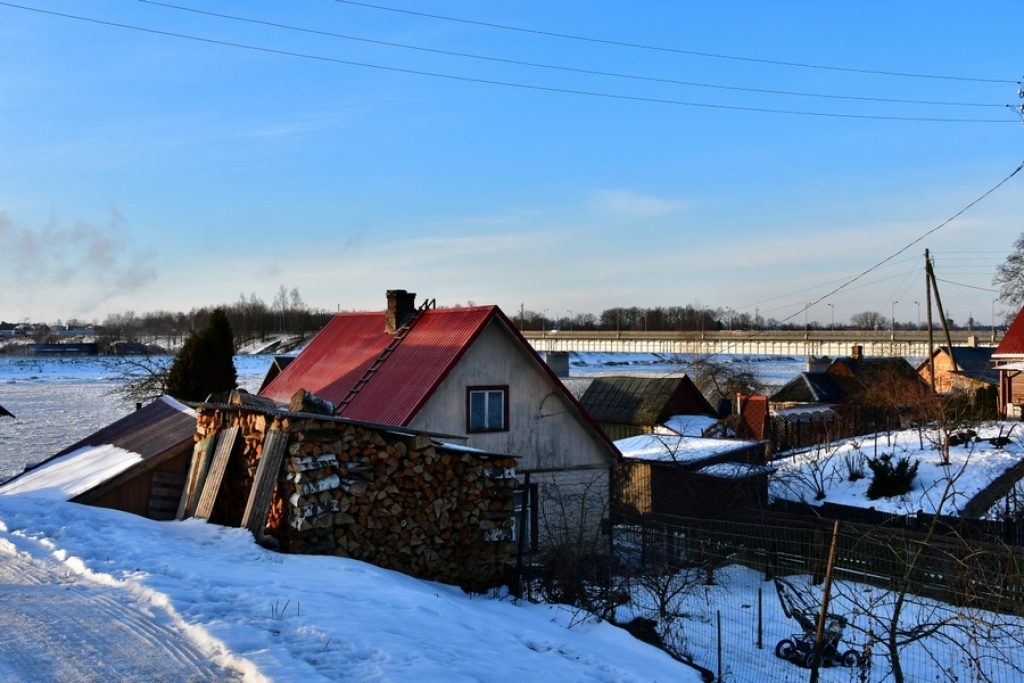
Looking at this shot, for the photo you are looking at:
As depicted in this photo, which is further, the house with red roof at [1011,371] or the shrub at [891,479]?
the house with red roof at [1011,371]

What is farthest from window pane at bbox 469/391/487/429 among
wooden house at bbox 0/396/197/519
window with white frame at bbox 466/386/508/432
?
wooden house at bbox 0/396/197/519

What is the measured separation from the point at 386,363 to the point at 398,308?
7.48 ft

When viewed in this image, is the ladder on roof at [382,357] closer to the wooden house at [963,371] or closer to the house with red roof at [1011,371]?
the house with red roof at [1011,371]

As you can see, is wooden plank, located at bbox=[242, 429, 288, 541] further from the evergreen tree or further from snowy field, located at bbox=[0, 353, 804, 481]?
the evergreen tree

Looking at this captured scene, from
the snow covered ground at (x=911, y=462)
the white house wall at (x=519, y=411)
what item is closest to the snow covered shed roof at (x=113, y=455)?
the white house wall at (x=519, y=411)

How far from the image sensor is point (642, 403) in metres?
33.9

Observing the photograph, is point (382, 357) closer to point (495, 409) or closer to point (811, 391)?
point (495, 409)

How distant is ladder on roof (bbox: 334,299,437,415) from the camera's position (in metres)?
21.3

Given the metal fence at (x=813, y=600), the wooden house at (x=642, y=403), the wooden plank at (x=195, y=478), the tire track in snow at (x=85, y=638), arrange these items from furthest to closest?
1. the wooden house at (x=642, y=403)
2. the wooden plank at (x=195, y=478)
3. the metal fence at (x=813, y=600)
4. the tire track in snow at (x=85, y=638)

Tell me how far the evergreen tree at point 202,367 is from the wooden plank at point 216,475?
67.1 ft

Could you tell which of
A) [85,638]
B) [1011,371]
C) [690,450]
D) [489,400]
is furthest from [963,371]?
[85,638]

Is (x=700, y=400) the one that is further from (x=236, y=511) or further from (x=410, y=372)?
(x=236, y=511)

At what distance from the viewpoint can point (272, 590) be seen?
8.15 meters

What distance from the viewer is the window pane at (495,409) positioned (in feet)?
67.6
